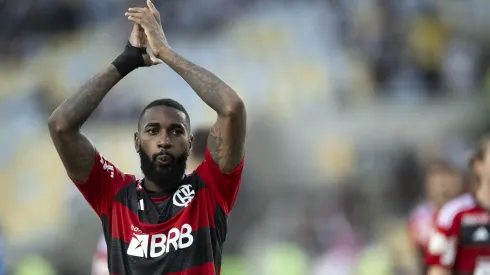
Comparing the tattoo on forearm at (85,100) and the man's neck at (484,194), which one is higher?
the tattoo on forearm at (85,100)

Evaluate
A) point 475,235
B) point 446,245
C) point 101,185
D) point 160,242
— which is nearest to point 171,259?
point 160,242

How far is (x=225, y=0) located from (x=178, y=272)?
8902 millimetres

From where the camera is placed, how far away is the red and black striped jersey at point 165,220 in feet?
12.5

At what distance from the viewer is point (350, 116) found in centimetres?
1187

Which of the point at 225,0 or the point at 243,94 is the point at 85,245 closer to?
the point at 243,94

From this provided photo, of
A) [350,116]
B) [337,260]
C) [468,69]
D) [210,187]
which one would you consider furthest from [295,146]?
[210,187]

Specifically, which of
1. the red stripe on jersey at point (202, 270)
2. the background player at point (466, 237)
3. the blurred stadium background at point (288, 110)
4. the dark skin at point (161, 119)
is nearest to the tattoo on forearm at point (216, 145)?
the dark skin at point (161, 119)

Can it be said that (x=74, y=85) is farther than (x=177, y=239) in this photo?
Yes

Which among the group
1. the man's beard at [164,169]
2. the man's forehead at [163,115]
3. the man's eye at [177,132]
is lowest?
the man's beard at [164,169]

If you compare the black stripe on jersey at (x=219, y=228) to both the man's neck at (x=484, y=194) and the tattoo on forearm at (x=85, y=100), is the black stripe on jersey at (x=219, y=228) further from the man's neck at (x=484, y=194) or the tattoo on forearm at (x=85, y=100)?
the man's neck at (x=484, y=194)

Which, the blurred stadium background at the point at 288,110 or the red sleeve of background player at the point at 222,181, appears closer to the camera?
the red sleeve of background player at the point at 222,181

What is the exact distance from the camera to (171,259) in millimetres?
3797

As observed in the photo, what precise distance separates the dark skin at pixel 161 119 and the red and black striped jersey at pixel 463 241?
263 cm

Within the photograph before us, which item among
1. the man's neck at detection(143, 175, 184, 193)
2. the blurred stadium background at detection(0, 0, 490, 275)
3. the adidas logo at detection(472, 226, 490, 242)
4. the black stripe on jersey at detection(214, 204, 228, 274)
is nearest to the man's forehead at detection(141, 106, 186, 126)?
the man's neck at detection(143, 175, 184, 193)
